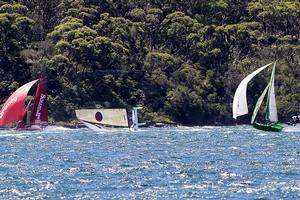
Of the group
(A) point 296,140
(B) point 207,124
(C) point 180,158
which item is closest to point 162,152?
(C) point 180,158

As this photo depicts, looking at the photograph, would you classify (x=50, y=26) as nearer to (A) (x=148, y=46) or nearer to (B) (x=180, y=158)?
(A) (x=148, y=46)

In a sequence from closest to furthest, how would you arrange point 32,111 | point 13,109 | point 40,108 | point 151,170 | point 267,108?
point 151,170, point 13,109, point 267,108, point 32,111, point 40,108

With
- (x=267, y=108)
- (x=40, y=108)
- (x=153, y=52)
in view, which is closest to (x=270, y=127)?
(x=267, y=108)

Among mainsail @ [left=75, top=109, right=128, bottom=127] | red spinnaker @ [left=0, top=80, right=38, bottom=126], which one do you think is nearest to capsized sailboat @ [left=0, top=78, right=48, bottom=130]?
red spinnaker @ [left=0, top=80, right=38, bottom=126]

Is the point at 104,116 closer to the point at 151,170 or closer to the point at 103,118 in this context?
the point at 103,118

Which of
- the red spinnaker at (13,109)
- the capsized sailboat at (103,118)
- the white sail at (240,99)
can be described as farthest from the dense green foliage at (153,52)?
the white sail at (240,99)

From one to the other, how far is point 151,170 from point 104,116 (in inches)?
2138

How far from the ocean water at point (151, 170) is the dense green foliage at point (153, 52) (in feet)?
162

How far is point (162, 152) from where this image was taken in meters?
63.4

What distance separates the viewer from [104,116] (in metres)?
103

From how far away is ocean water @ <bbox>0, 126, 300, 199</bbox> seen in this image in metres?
40.2

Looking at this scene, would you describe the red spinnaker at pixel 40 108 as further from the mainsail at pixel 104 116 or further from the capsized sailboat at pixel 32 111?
the mainsail at pixel 104 116

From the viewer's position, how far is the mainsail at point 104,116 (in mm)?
103125

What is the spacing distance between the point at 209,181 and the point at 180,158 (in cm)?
1375
